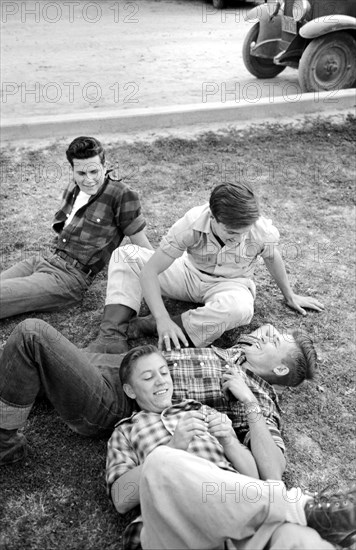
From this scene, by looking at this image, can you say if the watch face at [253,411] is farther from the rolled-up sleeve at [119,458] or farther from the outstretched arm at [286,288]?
the outstretched arm at [286,288]

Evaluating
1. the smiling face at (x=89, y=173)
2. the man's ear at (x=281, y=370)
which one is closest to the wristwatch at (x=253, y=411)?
the man's ear at (x=281, y=370)

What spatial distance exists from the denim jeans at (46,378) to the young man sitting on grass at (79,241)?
103 cm

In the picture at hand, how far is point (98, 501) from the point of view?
7.70ft

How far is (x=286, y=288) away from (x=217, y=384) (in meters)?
1.00

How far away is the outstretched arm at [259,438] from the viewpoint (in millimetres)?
2164

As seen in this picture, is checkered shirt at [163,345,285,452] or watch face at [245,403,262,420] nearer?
watch face at [245,403,262,420]

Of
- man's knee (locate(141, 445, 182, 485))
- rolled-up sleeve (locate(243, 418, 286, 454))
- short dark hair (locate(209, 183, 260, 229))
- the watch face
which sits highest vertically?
short dark hair (locate(209, 183, 260, 229))

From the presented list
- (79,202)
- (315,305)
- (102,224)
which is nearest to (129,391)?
(102,224)

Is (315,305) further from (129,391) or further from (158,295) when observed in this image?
(129,391)

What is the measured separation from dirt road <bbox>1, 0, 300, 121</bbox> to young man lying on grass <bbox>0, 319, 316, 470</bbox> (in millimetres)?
4008

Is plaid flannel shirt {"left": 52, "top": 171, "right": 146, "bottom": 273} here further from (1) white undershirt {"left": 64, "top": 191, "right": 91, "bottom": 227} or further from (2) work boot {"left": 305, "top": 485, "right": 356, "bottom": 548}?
(2) work boot {"left": 305, "top": 485, "right": 356, "bottom": 548}

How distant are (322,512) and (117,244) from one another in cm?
191

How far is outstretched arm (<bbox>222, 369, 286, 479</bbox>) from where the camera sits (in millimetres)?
2164

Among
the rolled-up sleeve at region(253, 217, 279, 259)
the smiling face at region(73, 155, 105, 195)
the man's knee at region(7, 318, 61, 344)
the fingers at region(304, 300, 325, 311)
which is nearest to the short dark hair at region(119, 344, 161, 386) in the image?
the man's knee at region(7, 318, 61, 344)
